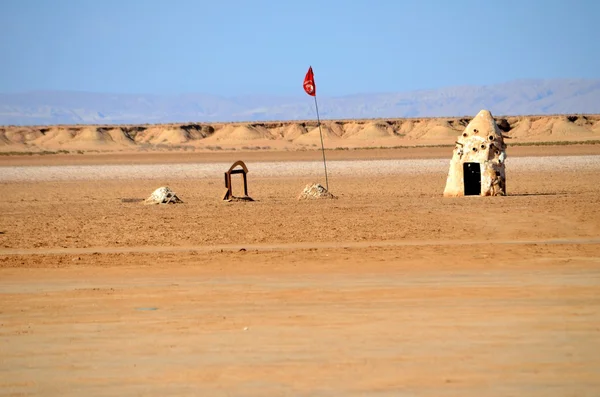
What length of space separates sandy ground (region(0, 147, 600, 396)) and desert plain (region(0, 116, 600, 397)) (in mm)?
28

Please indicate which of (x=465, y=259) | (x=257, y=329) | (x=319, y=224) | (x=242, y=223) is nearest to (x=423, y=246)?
(x=465, y=259)

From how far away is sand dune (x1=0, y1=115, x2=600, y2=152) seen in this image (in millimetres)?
76500

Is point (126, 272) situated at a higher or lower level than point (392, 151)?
higher

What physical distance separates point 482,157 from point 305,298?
1181 centimetres

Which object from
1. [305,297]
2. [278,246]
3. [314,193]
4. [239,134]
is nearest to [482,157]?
[314,193]

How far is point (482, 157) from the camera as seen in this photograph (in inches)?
836

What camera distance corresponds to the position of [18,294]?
10938 mm

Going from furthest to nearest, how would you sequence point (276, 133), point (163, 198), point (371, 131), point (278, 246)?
point (276, 133) → point (371, 131) → point (163, 198) → point (278, 246)

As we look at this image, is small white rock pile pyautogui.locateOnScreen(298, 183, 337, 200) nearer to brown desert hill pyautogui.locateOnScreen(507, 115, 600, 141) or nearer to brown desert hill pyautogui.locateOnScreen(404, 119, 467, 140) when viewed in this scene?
brown desert hill pyautogui.locateOnScreen(507, 115, 600, 141)

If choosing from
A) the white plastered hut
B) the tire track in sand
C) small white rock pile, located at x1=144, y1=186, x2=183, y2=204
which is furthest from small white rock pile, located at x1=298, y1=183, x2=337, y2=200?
the tire track in sand

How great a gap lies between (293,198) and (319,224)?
6785 millimetres

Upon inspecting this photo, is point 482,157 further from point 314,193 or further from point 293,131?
point 293,131

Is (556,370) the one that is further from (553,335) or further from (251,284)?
(251,284)

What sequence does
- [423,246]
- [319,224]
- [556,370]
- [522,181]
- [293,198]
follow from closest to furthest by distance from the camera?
[556,370]
[423,246]
[319,224]
[293,198]
[522,181]
